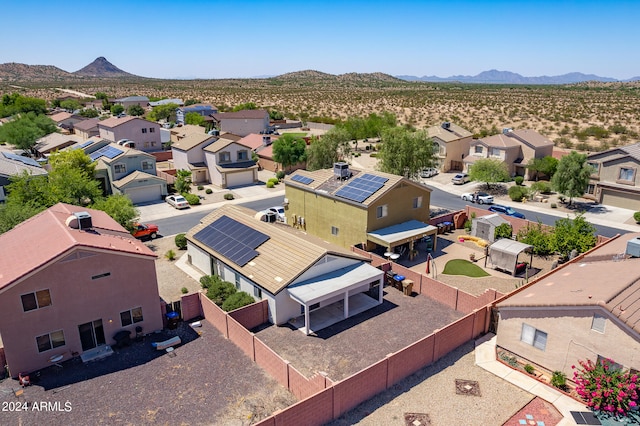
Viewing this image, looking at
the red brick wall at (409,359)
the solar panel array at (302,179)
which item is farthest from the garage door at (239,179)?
the red brick wall at (409,359)

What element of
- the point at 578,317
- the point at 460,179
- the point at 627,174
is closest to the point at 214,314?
the point at 578,317

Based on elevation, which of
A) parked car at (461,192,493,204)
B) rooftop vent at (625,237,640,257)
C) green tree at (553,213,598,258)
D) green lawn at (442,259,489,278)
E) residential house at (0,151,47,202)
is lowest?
green lawn at (442,259,489,278)

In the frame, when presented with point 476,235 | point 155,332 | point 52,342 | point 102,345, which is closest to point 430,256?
point 476,235

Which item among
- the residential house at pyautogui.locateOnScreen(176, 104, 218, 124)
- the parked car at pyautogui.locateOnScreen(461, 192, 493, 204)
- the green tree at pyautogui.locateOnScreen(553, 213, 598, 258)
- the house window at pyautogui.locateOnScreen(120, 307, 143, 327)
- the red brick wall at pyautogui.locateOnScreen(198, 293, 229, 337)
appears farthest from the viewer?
the residential house at pyautogui.locateOnScreen(176, 104, 218, 124)

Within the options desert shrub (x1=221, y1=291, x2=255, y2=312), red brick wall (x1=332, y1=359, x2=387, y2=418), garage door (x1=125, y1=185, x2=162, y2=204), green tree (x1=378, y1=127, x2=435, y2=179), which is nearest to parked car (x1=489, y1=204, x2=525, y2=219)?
green tree (x1=378, y1=127, x2=435, y2=179)

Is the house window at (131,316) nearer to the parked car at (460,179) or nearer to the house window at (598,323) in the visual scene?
the house window at (598,323)

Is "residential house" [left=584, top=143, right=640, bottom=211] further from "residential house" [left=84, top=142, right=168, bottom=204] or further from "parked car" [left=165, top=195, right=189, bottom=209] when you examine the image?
"residential house" [left=84, top=142, right=168, bottom=204]

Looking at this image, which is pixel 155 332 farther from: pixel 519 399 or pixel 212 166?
pixel 212 166

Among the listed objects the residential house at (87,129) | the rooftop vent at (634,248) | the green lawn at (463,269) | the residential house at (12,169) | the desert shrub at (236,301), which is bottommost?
the green lawn at (463,269)
